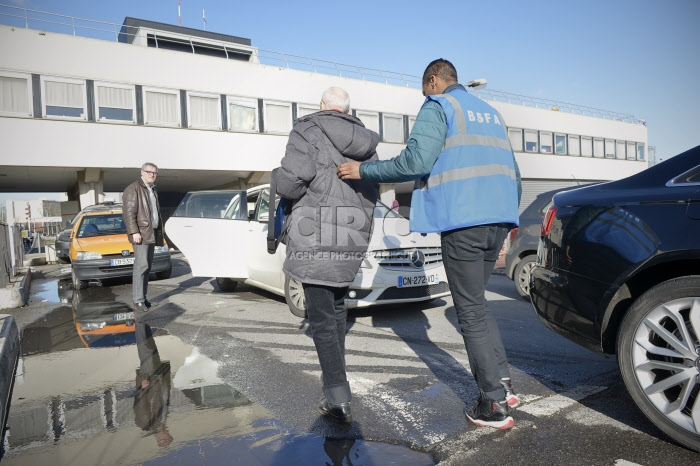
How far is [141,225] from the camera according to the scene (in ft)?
22.4

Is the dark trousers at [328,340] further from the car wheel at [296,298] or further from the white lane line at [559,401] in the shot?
the car wheel at [296,298]

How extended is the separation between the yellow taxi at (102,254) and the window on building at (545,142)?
90.3 ft

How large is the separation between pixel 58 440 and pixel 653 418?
3124 mm

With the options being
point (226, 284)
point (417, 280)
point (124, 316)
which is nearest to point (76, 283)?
point (226, 284)

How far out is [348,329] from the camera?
18.3 feet

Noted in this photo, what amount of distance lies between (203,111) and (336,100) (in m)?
19.4

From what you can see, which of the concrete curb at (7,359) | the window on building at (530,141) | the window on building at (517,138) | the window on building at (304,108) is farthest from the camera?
the window on building at (530,141)

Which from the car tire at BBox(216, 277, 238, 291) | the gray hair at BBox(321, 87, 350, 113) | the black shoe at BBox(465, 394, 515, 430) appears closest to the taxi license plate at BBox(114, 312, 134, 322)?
the car tire at BBox(216, 277, 238, 291)

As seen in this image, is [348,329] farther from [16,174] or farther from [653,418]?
[16,174]

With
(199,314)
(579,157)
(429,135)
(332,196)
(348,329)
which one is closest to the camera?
(429,135)

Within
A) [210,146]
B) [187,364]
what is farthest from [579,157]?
[187,364]

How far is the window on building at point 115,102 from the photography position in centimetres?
1905

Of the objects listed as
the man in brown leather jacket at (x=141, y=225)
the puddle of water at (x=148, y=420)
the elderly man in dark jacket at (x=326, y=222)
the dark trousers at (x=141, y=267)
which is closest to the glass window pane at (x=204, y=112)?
the man in brown leather jacket at (x=141, y=225)

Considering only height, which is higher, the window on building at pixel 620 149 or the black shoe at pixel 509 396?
the window on building at pixel 620 149
